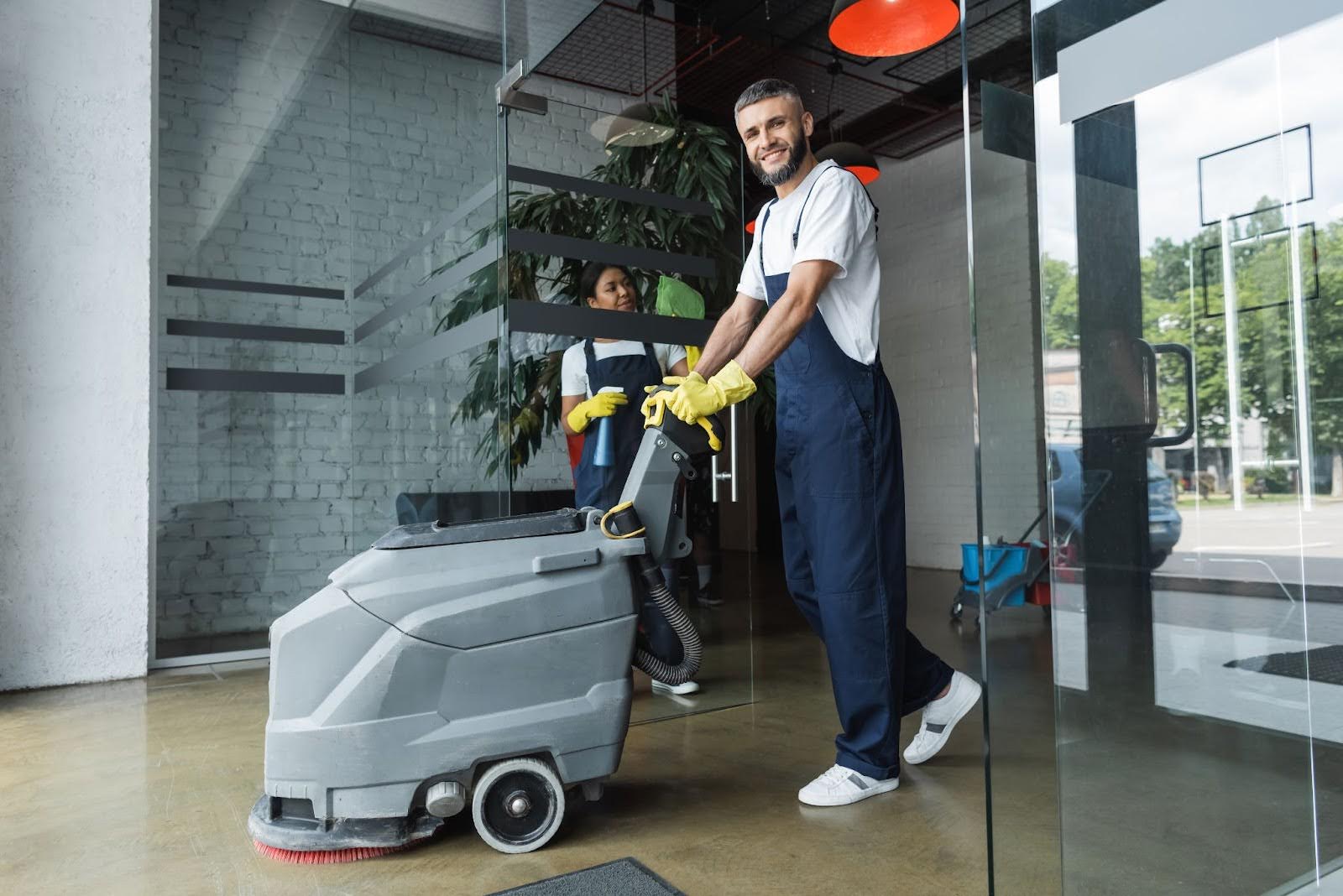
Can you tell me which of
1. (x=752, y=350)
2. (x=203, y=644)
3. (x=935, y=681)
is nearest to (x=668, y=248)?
(x=752, y=350)

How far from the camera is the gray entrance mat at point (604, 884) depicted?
4.55ft

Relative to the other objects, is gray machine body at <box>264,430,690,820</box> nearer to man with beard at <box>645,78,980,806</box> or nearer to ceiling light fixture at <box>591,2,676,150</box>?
man with beard at <box>645,78,980,806</box>

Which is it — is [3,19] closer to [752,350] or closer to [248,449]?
[248,449]

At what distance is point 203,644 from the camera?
3670 millimetres

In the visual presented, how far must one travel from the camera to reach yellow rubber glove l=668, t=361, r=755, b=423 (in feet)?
5.55

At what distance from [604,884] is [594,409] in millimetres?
1417

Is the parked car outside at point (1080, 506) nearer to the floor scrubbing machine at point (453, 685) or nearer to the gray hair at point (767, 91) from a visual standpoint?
the floor scrubbing machine at point (453, 685)

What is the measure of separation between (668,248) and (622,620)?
153cm

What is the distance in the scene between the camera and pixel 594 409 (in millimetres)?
2578

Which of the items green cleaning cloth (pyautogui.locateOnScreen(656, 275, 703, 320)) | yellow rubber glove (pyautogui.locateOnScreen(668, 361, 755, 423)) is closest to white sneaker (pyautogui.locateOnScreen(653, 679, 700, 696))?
green cleaning cloth (pyautogui.locateOnScreen(656, 275, 703, 320))

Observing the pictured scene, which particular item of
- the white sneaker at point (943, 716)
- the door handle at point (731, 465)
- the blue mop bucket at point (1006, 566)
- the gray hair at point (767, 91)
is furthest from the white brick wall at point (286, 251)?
the blue mop bucket at point (1006, 566)

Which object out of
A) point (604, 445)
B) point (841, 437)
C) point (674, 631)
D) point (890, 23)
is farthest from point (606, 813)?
point (890, 23)

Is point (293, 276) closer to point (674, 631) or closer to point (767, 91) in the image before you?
point (767, 91)

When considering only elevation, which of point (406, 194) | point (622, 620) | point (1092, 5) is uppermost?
point (406, 194)
